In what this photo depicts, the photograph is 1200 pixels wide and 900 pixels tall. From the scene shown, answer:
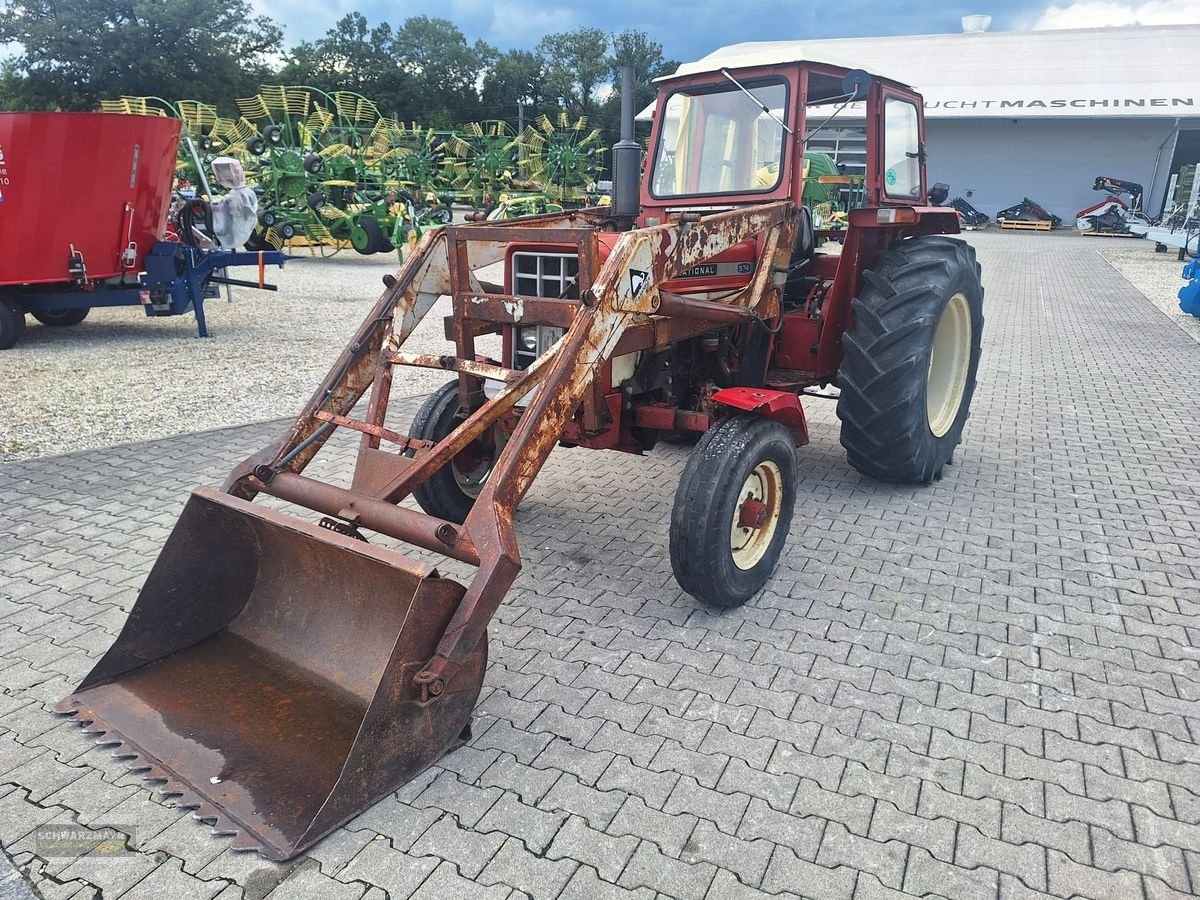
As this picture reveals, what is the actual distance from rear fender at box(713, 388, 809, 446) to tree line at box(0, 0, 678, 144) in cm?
3496

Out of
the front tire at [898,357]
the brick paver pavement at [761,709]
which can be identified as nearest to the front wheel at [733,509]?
the brick paver pavement at [761,709]

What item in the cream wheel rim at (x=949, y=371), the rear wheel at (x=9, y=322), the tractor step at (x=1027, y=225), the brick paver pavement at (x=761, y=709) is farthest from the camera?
the tractor step at (x=1027, y=225)

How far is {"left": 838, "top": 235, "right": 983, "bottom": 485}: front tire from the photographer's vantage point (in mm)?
4379

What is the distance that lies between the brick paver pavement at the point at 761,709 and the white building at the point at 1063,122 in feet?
91.2

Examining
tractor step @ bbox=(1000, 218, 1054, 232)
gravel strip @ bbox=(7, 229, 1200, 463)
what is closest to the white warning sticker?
gravel strip @ bbox=(7, 229, 1200, 463)

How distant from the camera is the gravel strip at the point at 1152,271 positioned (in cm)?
1181

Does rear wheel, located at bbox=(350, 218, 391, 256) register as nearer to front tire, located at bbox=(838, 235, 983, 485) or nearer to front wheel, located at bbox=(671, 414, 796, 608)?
front tire, located at bbox=(838, 235, 983, 485)

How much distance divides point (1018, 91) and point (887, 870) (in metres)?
37.3

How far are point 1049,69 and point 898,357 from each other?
37817 mm

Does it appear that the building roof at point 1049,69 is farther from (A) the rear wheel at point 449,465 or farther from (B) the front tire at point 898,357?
(A) the rear wheel at point 449,465

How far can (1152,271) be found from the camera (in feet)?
56.9

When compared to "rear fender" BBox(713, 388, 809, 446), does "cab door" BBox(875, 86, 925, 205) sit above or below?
above

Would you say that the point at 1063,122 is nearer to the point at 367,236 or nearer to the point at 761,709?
the point at 367,236

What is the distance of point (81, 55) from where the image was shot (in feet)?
133
